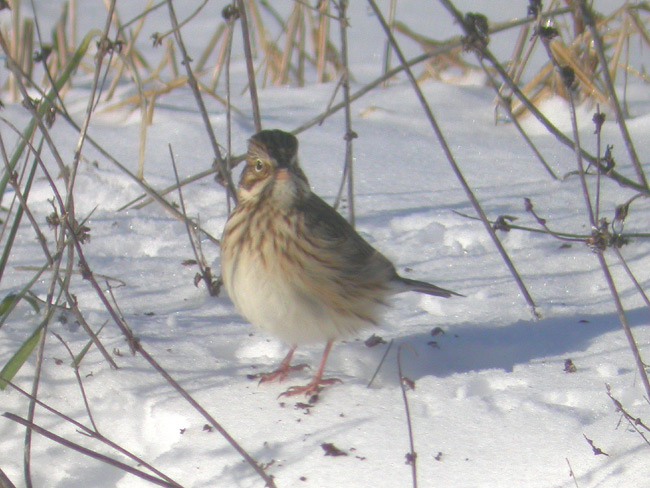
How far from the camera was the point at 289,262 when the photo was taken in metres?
3.48

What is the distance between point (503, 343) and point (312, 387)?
2.79 feet

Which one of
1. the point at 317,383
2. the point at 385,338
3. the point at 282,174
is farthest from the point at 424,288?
the point at 282,174

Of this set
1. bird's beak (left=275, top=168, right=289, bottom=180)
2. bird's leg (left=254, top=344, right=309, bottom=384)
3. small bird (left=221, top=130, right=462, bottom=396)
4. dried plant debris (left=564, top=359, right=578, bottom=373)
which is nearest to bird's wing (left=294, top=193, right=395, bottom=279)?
small bird (left=221, top=130, right=462, bottom=396)

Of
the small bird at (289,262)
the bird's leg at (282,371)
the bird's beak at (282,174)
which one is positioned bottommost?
the bird's leg at (282,371)

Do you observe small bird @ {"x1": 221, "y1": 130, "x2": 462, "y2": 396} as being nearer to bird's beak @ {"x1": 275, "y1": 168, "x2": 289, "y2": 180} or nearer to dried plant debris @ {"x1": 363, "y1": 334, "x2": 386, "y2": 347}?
bird's beak @ {"x1": 275, "y1": 168, "x2": 289, "y2": 180}

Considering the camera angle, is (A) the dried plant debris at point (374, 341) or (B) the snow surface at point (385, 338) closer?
(B) the snow surface at point (385, 338)

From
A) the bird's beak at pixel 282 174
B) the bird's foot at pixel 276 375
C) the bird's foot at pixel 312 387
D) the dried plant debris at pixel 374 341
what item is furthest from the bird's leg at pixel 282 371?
the bird's beak at pixel 282 174

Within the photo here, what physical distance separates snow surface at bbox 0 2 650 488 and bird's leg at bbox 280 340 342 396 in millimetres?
48

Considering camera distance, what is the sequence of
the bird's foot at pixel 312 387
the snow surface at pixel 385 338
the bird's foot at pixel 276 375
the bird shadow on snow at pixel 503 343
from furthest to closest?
the bird shadow on snow at pixel 503 343
the bird's foot at pixel 276 375
the bird's foot at pixel 312 387
the snow surface at pixel 385 338

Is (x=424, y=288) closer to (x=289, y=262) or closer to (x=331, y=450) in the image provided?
(x=289, y=262)

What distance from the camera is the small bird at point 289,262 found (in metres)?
3.47

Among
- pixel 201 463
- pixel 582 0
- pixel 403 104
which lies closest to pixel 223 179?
pixel 201 463

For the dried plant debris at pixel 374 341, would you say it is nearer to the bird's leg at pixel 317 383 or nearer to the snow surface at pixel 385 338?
the snow surface at pixel 385 338

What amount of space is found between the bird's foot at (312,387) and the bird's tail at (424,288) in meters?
0.53
